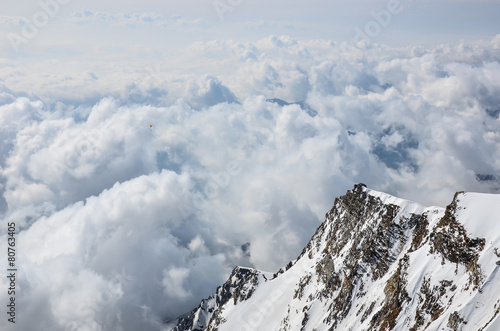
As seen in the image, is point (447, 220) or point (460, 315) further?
point (447, 220)

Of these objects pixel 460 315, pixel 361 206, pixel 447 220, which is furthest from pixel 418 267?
pixel 361 206

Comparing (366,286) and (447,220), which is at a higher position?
(447,220)

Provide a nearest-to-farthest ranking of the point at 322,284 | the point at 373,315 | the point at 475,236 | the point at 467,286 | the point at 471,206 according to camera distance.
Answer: the point at 467,286, the point at 475,236, the point at 471,206, the point at 373,315, the point at 322,284

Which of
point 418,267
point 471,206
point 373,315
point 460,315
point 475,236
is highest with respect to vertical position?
point 471,206

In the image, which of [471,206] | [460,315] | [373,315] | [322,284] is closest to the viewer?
[460,315]

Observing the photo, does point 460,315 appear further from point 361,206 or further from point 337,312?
point 361,206

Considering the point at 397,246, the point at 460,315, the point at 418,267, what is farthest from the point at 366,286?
the point at 460,315

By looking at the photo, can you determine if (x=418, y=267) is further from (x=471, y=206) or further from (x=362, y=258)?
(x=362, y=258)
